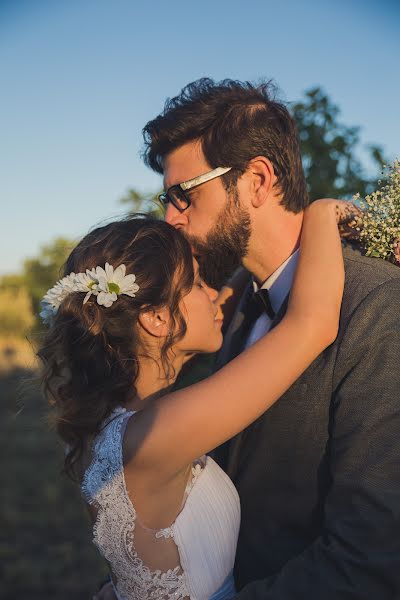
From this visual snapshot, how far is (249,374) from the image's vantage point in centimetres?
207

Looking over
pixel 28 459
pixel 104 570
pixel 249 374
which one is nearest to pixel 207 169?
pixel 249 374

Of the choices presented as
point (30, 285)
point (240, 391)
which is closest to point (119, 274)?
point (240, 391)

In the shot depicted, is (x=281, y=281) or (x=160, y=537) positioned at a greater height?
(x=281, y=281)

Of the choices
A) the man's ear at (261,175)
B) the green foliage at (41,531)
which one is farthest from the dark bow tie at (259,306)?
the green foliage at (41,531)

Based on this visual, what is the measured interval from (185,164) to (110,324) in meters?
1.02

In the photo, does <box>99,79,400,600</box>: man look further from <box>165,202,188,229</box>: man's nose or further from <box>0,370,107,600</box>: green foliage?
<box>0,370,107,600</box>: green foliage

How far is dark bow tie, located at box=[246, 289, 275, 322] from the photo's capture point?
2799mm

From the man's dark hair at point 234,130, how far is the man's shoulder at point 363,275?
70 cm

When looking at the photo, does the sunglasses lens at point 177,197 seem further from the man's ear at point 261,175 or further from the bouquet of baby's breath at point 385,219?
the bouquet of baby's breath at point 385,219

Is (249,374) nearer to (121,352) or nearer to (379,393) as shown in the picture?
(379,393)

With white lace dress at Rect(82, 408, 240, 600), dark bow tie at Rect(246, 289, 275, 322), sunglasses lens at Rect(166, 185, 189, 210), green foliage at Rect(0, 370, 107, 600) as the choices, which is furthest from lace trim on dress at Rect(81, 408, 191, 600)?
sunglasses lens at Rect(166, 185, 189, 210)

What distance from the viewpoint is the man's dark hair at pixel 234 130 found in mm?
2836

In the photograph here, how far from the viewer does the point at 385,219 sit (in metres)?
2.23

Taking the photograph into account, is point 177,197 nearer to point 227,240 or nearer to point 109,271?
point 227,240
